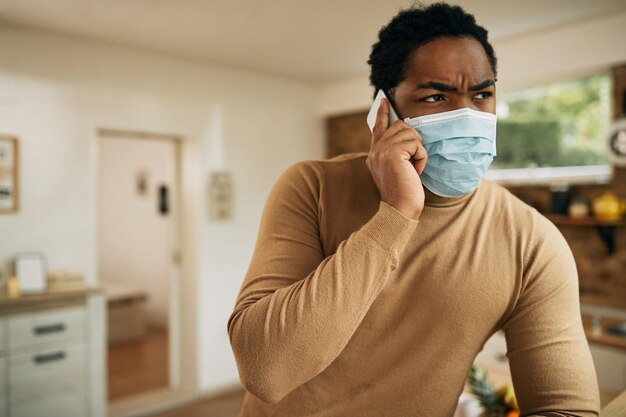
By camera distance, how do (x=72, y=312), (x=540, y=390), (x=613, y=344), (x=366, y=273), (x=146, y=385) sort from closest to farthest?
(x=366, y=273) → (x=540, y=390) → (x=613, y=344) → (x=72, y=312) → (x=146, y=385)

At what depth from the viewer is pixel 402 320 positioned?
0.86 m

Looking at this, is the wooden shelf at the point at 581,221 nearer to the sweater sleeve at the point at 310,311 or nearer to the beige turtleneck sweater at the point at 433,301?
the beige turtleneck sweater at the point at 433,301

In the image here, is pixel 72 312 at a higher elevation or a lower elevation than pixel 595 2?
lower

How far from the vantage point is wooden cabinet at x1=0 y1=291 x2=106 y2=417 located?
315 cm

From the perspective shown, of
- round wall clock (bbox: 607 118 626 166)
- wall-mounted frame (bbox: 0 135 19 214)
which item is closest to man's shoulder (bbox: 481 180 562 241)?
round wall clock (bbox: 607 118 626 166)

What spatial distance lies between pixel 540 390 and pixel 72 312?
3243 millimetres

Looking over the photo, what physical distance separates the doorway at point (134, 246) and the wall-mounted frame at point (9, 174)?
2.10 m

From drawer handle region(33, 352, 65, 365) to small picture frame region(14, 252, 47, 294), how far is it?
1.35 ft

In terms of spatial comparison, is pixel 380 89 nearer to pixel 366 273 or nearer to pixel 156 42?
pixel 366 273

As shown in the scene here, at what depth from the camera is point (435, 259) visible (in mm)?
873

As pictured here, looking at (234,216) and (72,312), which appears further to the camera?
(234,216)

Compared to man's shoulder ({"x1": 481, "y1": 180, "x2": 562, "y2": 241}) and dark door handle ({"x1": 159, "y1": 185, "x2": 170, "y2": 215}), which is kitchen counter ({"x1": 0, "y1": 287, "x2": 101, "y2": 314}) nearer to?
dark door handle ({"x1": 159, "y1": 185, "x2": 170, "y2": 215})

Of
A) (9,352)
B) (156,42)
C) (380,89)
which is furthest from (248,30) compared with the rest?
(380,89)

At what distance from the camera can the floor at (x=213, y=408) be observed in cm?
409
